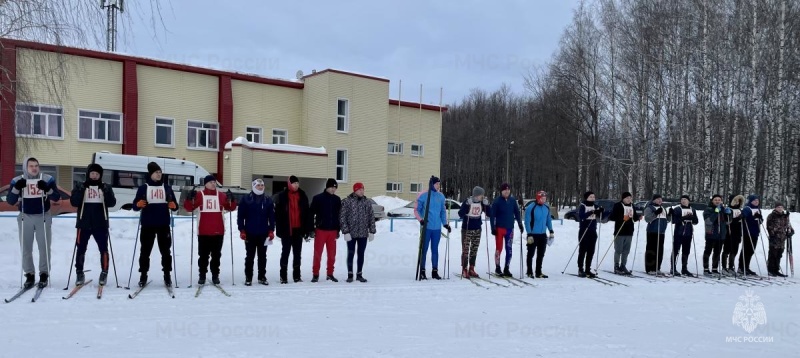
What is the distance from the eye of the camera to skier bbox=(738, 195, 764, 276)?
12.3m

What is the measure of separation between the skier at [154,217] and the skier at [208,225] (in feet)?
1.08

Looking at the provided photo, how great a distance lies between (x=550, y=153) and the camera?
4781 centimetres

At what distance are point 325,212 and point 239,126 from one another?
66.2 ft

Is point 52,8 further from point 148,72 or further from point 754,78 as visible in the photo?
point 754,78

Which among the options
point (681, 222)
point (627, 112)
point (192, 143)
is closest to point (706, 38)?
point (627, 112)

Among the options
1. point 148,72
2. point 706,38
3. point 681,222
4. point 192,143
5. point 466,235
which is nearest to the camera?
point 466,235

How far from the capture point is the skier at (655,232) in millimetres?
11852

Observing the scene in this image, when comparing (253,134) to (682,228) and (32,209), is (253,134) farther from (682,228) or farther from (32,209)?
(682,228)

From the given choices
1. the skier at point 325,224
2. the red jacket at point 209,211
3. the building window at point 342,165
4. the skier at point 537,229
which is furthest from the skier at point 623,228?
the building window at point 342,165

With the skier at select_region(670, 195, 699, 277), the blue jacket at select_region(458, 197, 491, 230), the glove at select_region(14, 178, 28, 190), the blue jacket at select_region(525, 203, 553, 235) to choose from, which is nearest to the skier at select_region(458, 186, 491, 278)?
the blue jacket at select_region(458, 197, 491, 230)

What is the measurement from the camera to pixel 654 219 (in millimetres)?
11875

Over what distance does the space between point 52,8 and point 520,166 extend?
5511 centimetres

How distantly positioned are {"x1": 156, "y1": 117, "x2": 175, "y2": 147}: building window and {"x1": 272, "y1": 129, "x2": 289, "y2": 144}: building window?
520 cm

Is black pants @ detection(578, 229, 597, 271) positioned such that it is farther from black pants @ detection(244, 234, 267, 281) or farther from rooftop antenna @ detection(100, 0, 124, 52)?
rooftop antenna @ detection(100, 0, 124, 52)
